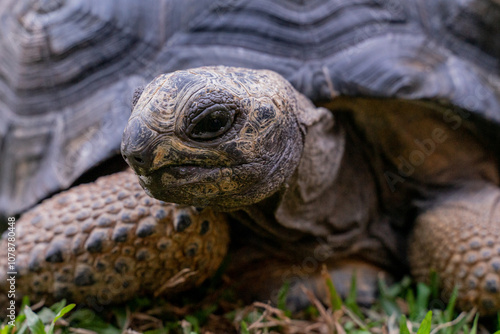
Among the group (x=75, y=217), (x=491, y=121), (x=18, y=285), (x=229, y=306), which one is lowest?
(x=229, y=306)

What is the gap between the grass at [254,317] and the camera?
192cm

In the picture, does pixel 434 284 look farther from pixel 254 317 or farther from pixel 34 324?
pixel 34 324

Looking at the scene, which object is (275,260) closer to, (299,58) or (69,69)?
(299,58)

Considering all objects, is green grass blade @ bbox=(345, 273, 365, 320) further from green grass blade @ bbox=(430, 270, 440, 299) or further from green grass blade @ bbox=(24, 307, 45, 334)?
green grass blade @ bbox=(24, 307, 45, 334)

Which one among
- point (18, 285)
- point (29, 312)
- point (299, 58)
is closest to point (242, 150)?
point (299, 58)

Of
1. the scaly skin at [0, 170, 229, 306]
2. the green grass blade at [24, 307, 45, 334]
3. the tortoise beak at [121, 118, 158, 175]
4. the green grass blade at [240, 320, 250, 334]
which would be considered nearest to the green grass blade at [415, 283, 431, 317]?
the green grass blade at [240, 320, 250, 334]

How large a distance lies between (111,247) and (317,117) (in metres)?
1.02

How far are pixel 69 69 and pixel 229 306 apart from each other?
1.51 metres

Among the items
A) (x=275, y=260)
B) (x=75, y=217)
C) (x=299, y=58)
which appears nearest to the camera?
(x=75, y=217)

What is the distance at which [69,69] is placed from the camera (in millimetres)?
2521

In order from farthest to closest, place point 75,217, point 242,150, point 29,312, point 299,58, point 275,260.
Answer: point 275,260, point 299,58, point 75,217, point 29,312, point 242,150

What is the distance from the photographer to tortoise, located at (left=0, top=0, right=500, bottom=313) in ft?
7.03

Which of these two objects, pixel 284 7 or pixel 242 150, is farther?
pixel 284 7

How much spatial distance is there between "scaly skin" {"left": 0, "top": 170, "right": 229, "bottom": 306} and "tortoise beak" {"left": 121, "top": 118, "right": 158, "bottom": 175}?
538mm
